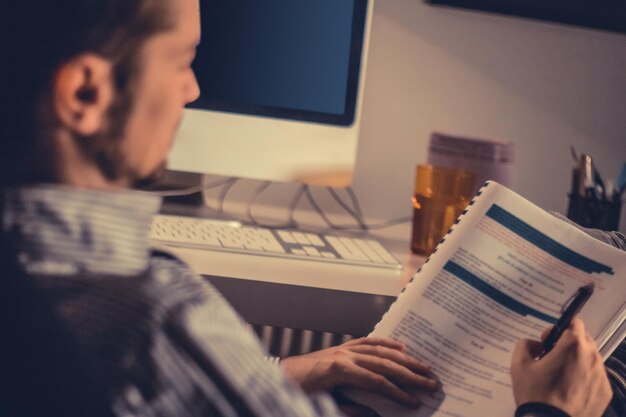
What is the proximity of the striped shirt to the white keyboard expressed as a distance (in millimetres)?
444

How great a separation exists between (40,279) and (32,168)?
6cm

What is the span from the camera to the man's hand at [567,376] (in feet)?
2.15

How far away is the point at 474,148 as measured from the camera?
3.65 ft

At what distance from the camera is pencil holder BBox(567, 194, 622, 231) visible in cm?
107

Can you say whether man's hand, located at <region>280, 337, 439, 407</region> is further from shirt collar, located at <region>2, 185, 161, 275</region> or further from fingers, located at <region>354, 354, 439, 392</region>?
shirt collar, located at <region>2, 185, 161, 275</region>

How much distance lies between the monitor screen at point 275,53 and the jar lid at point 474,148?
0.50 ft

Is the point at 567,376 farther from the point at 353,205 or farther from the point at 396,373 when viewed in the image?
the point at 353,205

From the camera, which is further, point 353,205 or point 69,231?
point 353,205

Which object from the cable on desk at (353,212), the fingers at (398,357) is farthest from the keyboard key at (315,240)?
the cable on desk at (353,212)

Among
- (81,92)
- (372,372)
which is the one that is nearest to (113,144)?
(81,92)

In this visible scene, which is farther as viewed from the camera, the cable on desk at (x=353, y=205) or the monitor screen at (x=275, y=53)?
the cable on desk at (x=353, y=205)

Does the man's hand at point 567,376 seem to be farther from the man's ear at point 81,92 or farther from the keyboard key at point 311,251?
the man's ear at point 81,92

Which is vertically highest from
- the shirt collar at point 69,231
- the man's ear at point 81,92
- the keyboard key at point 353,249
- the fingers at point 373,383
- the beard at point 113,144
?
the man's ear at point 81,92

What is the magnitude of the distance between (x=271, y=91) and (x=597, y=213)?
45 centimetres
